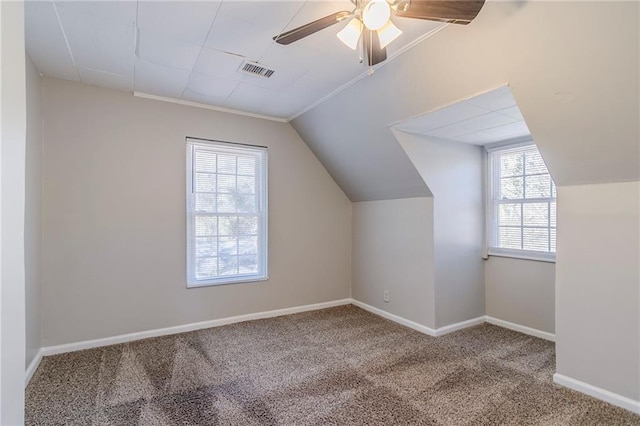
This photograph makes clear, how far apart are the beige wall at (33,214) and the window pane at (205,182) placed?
1.34 metres

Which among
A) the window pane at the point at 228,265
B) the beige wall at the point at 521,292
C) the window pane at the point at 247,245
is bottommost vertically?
the beige wall at the point at 521,292

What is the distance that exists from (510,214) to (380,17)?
119 inches

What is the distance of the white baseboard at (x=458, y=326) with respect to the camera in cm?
342

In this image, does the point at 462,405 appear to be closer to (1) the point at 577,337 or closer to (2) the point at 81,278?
(1) the point at 577,337

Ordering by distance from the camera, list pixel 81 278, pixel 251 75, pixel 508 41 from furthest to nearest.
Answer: pixel 81 278 < pixel 251 75 < pixel 508 41

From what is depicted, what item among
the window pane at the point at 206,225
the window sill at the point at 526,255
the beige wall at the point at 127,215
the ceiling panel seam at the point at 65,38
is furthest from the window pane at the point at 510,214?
the ceiling panel seam at the point at 65,38

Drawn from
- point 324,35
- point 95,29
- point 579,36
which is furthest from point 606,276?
point 95,29

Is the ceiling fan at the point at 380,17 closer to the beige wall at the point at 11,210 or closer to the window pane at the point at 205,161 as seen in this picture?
the beige wall at the point at 11,210

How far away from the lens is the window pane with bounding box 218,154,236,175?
12.1 ft

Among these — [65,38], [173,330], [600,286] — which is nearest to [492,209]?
[600,286]

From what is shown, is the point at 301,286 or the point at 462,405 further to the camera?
the point at 301,286

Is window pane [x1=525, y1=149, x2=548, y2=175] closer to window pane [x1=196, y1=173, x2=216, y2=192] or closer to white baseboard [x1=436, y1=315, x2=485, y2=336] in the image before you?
white baseboard [x1=436, y1=315, x2=485, y2=336]

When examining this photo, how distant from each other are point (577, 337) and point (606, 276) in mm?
500

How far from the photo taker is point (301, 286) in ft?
13.9
